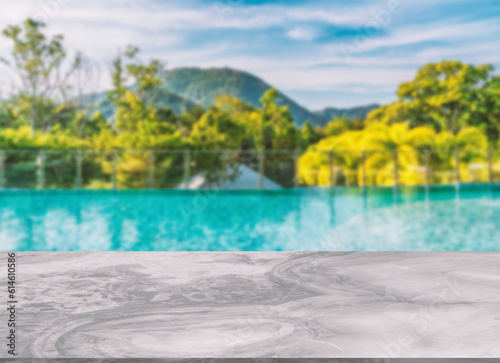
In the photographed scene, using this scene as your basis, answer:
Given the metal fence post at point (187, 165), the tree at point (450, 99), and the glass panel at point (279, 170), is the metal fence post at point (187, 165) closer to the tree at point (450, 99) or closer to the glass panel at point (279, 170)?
the glass panel at point (279, 170)

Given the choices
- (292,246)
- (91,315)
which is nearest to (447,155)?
(292,246)

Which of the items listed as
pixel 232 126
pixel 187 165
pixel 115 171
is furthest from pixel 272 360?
pixel 232 126

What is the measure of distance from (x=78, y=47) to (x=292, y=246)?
1764 cm

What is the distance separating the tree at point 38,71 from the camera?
20.9 m

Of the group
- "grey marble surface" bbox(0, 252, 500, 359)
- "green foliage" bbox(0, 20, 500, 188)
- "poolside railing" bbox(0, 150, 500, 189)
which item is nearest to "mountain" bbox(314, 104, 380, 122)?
"green foliage" bbox(0, 20, 500, 188)

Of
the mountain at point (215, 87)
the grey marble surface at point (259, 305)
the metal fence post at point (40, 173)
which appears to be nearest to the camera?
the grey marble surface at point (259, 305)

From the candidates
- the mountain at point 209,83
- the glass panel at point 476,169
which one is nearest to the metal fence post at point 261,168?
the glass panel at point 476,169

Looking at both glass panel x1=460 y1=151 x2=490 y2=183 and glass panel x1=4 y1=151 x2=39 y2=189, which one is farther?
glass panel x1=460 y1=151 x2=490 y2=183

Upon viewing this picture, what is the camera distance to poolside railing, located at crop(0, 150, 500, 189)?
14.1 metres

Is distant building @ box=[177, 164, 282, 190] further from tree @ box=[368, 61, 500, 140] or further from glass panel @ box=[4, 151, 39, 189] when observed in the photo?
tree @ box=[368, 61, 500, 140]

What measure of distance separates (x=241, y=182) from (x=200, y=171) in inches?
45.4

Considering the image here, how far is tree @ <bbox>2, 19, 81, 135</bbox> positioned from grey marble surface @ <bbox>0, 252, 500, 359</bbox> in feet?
62.2

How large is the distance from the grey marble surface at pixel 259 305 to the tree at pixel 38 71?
1896 cm

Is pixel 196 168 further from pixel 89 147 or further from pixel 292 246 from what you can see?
pixel 292 246
